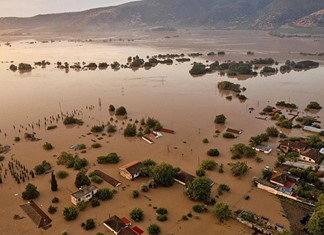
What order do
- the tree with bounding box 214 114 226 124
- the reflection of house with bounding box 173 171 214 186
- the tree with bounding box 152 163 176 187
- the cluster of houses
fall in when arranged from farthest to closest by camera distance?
the tree with bounding box 214 114 226 124, the reflection of house with bounding box 173 171 214 186, the tree with bounding box 152 163 176 187, the cluster of houses

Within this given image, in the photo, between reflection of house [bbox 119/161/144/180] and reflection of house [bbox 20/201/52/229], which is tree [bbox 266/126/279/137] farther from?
reflection of house [bbox 20/201/52/229]

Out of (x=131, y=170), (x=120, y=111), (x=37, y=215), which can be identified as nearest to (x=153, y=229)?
(x=131, y=170)

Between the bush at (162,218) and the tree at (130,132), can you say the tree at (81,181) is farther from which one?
the tree at (130,132)

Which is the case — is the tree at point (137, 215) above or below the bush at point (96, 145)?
below

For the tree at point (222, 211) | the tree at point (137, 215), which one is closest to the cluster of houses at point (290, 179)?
the tree at point (222, 211)

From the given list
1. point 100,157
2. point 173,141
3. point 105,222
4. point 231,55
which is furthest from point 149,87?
point 231,55

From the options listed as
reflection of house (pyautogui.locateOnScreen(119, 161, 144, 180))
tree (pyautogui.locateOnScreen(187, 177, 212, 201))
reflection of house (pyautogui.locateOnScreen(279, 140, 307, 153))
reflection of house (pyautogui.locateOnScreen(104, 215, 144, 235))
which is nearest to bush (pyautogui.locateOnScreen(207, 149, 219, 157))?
reflection of house (pyautogui.locateOnScreen(279, 140, 307, 153))
